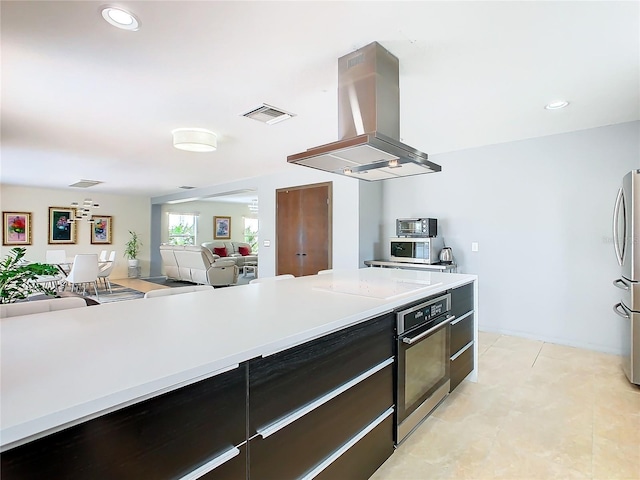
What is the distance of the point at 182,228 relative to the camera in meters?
10.5

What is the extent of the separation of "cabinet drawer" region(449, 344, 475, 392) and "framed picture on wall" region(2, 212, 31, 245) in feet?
31.6

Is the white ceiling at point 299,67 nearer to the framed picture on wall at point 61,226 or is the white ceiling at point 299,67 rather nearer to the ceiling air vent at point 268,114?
the ceiling air vent at point 268,114

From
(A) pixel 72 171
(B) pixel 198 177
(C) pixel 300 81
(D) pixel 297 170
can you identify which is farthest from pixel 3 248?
(C) pixel 300 81

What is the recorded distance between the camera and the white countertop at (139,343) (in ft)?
2.29

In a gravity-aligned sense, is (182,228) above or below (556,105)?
below

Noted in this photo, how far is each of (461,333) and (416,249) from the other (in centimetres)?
195

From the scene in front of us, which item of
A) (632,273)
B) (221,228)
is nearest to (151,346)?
(632,273)

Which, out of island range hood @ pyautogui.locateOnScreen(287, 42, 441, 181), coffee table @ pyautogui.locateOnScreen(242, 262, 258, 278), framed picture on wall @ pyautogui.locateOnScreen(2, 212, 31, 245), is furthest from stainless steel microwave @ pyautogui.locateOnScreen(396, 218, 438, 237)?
framed picture on wall @ pyautogui.locateOnScreen(2, 212, 31, 245)

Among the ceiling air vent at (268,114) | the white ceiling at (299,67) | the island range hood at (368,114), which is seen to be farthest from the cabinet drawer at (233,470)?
the ceiling air vent at (268,114)

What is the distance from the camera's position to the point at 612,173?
3.37 metres

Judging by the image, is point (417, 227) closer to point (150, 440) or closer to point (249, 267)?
point (150, 440)

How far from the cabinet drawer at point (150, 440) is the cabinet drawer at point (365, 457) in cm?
55

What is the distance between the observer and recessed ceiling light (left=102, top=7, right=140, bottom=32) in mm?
1674

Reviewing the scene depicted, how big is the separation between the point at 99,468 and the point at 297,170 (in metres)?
5.10
